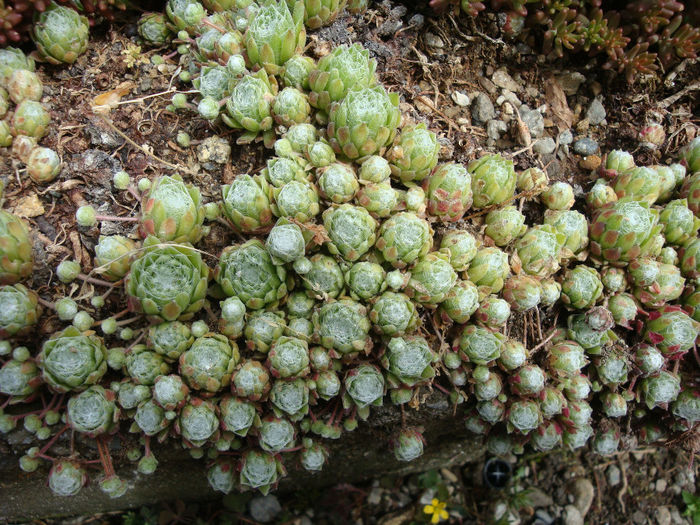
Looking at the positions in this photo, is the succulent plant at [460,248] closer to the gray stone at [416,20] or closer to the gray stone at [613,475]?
the gray stone at [416,20]

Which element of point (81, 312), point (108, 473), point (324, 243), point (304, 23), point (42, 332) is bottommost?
point (108, 473)

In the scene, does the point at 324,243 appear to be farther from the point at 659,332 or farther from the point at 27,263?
the point at 659,332

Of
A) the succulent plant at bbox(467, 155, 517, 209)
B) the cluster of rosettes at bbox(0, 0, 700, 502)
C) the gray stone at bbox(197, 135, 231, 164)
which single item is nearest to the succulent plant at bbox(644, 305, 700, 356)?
the cluster of rosettes at bbox(0, 0, 700, 502)

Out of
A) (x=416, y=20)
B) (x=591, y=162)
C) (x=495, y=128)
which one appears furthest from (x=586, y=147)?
(x=416, y=20)

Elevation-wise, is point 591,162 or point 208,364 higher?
point 591,162

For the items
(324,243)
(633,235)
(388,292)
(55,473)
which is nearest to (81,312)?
(55,473)

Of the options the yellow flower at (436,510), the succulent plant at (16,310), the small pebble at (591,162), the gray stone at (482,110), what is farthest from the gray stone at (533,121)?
the succulent plant at (16,310)

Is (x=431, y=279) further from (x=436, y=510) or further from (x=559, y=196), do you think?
(x=436, y=510)
